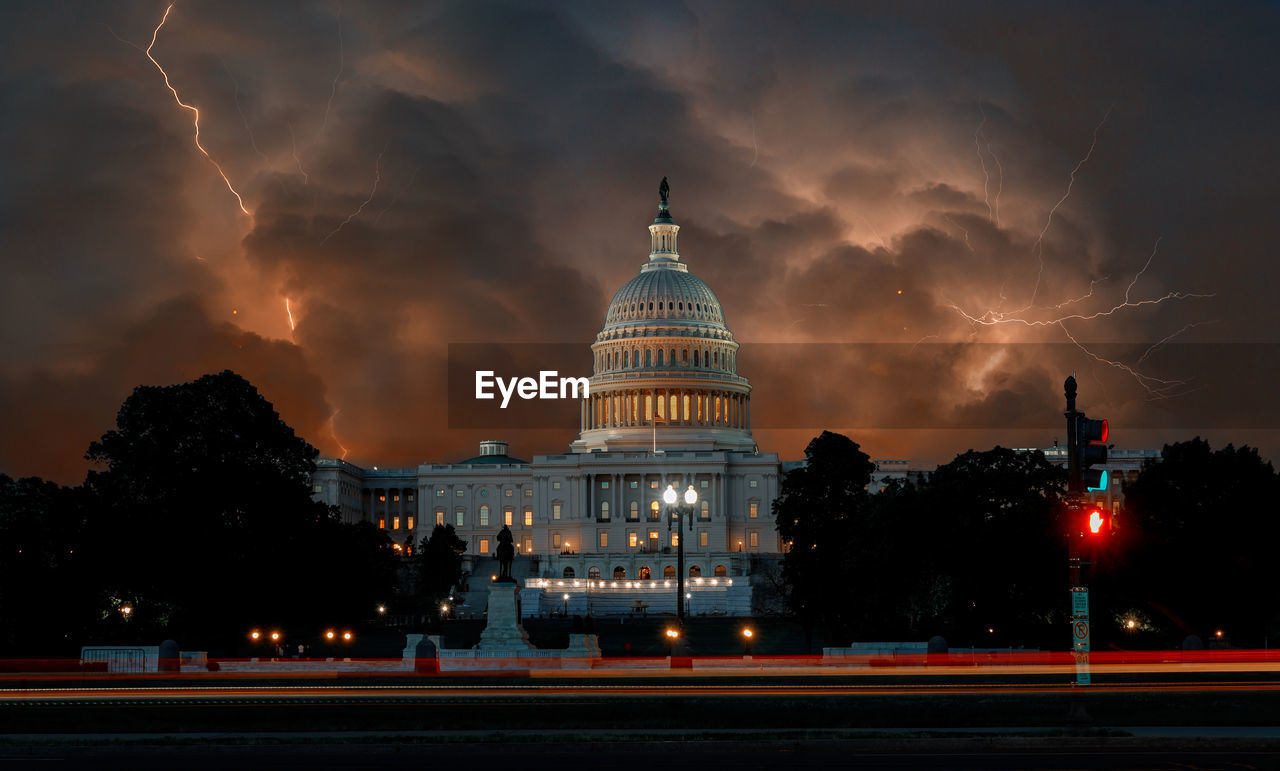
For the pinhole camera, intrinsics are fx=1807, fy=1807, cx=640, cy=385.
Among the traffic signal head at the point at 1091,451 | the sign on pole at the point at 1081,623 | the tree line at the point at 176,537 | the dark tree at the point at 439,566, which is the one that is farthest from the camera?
the dark tree at the point at 439,566

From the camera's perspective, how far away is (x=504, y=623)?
7412 cm

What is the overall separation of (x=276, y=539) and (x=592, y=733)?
140 feet

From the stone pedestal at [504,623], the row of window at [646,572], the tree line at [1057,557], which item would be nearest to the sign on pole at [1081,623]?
the tree line at [1057,557]

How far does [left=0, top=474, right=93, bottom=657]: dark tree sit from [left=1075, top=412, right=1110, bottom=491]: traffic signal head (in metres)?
47.1

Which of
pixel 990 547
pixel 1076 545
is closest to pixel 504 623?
pixel 990 547

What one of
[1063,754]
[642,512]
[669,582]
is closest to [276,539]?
[1063,754]

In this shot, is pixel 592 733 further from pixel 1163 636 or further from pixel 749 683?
pixel 1163 636

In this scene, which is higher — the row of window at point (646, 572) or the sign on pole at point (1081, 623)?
the row of window at point (646, 572)

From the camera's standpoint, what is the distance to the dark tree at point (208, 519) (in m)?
74.9

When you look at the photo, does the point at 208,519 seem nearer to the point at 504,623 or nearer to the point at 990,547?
the point at 504,623

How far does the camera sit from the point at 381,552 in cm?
11006

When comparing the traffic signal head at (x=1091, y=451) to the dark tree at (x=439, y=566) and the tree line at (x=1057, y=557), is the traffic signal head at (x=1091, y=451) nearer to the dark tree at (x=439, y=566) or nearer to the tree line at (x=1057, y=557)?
the tree line at (x=1057, y=557)

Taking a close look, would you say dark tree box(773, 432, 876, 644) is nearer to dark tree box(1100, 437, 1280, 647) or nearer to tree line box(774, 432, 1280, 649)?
tree line box(774, 432, 1280, 649)

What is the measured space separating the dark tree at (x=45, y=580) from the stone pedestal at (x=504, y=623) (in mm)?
16079
